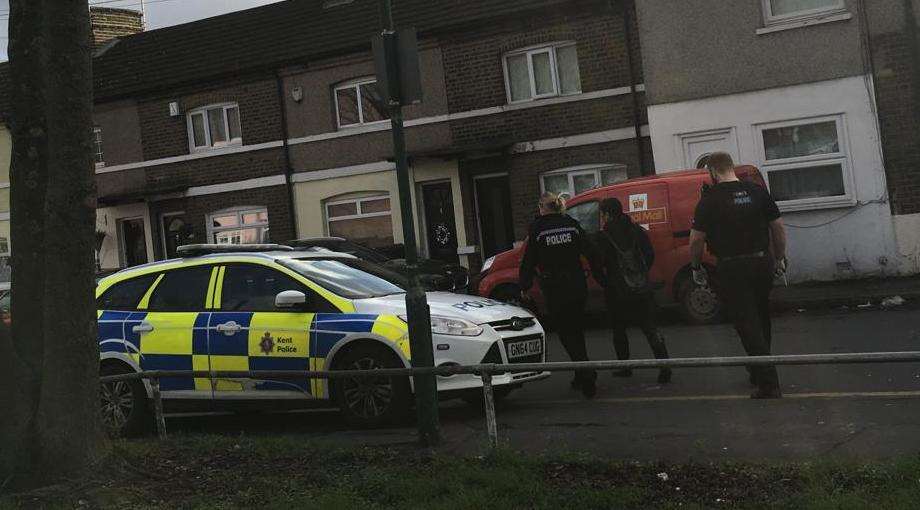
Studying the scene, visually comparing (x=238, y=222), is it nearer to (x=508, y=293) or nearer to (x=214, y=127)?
(x=214, y=127)

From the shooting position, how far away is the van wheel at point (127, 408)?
8719 mm

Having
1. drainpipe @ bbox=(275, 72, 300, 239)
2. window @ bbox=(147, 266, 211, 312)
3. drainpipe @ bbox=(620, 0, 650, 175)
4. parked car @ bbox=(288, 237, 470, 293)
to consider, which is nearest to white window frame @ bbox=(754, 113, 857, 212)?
drainpipe @ bbox=(620, 0, 650, 175)

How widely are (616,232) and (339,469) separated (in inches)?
159

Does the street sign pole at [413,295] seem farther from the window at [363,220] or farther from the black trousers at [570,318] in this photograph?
the window at [363,220]

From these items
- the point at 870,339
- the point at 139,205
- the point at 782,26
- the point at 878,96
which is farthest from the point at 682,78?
the point at 139,205

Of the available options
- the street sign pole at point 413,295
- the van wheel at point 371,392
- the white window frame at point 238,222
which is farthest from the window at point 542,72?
the street sign pole at point 413,295

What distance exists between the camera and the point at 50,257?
6.29 meters

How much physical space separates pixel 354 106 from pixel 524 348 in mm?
15152

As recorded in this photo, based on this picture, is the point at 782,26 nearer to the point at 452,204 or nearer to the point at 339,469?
the point at 452,204

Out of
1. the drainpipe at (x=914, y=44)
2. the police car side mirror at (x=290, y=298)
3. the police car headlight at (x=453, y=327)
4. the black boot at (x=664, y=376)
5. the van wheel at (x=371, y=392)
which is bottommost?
the black boot at (x=664, y=376)

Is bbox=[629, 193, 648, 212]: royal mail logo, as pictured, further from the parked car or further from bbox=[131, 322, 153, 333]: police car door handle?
bbox=[131, 322, 153, 333]: police car door handle

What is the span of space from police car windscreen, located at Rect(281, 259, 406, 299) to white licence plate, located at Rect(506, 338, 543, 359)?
1233 mm

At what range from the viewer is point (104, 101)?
82.3ft

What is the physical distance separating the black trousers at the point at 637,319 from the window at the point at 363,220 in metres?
13.5
